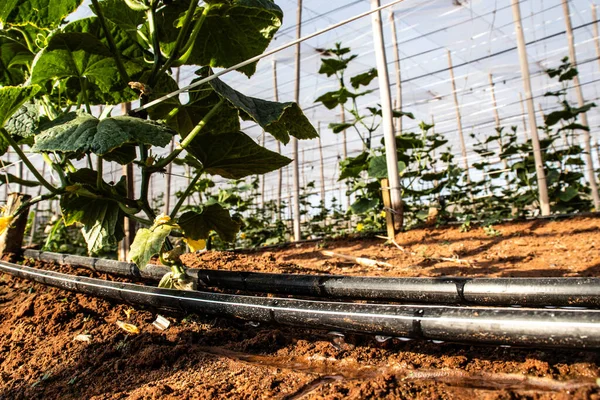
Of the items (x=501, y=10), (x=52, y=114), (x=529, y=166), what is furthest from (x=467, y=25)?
(x=52, y=114)

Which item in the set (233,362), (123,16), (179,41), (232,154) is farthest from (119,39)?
(233,362)

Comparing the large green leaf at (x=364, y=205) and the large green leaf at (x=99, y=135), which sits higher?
the large green leaf at (x=364, y=205)

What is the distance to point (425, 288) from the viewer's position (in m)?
0.95

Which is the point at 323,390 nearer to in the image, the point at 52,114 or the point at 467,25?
the point at 52,114

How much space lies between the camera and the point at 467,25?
314 inches

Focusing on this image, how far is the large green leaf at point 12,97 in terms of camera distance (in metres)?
0.87

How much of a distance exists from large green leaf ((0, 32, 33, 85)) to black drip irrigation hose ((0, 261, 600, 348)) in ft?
2.54

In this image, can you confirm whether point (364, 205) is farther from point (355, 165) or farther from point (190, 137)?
point (190, 137)

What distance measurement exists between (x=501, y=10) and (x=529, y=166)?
5247 millimetres

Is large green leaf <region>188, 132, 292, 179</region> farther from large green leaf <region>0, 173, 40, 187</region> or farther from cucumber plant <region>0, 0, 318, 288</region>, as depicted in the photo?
large green leaf <region>0, 173, 40, 187</region>

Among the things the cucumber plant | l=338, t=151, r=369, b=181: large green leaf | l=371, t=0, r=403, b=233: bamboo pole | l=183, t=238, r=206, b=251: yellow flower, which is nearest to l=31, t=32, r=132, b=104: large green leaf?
the cucumber plant

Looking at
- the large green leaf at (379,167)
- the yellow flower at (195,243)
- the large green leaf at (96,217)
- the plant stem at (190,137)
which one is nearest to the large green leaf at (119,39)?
the plant stem at (190,137)

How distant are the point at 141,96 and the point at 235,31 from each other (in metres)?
0.31

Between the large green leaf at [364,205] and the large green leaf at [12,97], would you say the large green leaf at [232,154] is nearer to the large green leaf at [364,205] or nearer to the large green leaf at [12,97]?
the large green leaf at [12,97]
